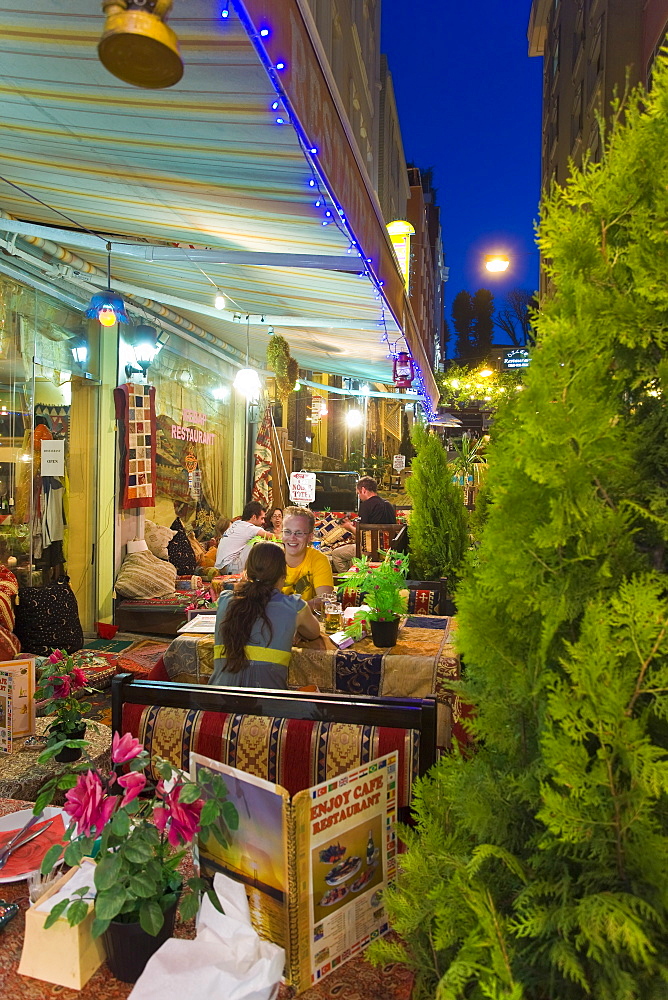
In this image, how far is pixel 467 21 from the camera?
76438mm

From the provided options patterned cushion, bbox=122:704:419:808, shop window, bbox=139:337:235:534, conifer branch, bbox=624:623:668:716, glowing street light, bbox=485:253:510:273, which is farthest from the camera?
glowing street light, bbox=485:253:510:273

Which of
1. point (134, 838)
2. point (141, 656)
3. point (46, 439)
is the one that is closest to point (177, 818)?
point (134, 838)

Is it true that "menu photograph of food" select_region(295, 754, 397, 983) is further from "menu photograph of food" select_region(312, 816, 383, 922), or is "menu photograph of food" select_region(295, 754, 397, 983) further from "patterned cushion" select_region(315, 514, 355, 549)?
"patterned cushion" select_region(315, 514, 355, 549)

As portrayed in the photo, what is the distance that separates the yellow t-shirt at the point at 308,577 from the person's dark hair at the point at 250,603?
1406 mm

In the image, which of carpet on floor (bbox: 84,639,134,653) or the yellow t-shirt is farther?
→ carpet on floor (bbox: 84,639,134,653)

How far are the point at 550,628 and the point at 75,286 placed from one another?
7513 millimetres

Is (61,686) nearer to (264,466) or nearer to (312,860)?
(312,860)

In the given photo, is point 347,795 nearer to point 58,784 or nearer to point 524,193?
point 58,784

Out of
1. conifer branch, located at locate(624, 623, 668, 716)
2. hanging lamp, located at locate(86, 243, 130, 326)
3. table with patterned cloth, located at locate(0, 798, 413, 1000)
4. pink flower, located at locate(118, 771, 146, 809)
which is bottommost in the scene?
table with patterned cloth, located at locate(0, 798, 413, 1000)

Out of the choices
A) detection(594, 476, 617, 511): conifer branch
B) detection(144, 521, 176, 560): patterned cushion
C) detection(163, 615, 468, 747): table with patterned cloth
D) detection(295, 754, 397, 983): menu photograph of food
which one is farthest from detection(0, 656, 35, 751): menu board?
detection(144, 521, 176, 560): patterned cushion

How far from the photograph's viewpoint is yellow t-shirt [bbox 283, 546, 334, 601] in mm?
4691

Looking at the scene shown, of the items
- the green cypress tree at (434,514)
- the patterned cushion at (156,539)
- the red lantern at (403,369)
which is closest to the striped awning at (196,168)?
the green cypress tree at (434,514)

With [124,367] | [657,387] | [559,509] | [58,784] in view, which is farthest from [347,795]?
[124,367]

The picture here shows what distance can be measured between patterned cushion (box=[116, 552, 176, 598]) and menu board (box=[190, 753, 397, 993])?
6909 millimetres
